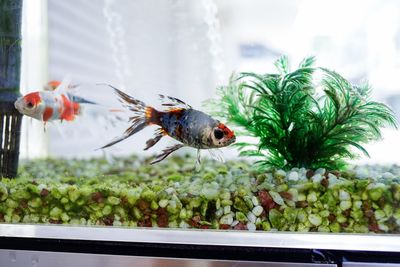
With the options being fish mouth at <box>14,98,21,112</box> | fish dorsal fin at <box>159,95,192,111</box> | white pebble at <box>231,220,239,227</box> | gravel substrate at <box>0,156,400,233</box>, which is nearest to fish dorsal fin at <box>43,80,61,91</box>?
fish mouth at <box>14,98,21,112</box>

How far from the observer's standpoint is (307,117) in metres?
0.86

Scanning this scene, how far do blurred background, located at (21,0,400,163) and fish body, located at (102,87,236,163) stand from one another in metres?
0.04

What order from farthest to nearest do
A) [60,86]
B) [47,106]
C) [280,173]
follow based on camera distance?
[60,86], [47,106], [280,173]

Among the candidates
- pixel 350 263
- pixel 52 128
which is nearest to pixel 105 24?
pixel 52 128

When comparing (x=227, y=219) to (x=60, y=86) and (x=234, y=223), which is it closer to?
(x=234, y=223)

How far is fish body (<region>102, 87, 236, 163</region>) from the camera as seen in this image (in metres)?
0.85

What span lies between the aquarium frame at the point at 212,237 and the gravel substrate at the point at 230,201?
0.02 m

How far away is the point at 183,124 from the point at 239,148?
16cm

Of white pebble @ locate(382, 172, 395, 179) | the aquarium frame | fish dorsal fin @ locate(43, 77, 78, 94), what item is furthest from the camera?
fish dorsal fin @ locate(43, 77, 78, 94)

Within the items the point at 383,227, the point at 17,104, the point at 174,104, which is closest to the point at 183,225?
the point at 174,104

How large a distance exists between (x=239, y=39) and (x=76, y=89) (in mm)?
508

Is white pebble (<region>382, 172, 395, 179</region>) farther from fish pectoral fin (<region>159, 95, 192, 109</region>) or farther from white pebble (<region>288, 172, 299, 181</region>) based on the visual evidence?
fish pectoral fin (<region>159, 95, 192, 109</region>)

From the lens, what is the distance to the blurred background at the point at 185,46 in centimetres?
87

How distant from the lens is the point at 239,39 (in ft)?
3.20
